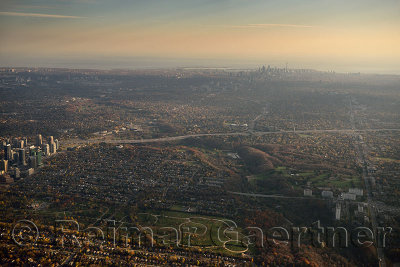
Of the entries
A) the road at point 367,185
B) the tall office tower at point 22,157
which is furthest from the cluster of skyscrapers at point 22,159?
the road at point 367,185

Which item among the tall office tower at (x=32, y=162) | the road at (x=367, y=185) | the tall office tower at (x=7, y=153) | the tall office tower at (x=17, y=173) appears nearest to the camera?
the road at (x=367, y=185)

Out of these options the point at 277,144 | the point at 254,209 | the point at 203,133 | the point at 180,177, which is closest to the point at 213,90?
the point at 203,133

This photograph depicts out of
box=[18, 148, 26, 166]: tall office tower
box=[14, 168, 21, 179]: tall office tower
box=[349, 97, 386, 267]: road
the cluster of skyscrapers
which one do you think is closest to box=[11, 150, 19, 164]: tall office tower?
the cluster of skyscrapers

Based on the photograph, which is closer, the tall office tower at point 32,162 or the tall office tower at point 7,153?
the tall office tower at point 32,162

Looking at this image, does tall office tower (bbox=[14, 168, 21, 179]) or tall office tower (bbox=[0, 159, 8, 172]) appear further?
tall office tower (bbox=[0, 159, 8, 172])

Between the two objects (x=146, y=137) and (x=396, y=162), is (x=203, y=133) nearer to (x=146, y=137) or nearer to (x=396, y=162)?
(x=146, y=137)

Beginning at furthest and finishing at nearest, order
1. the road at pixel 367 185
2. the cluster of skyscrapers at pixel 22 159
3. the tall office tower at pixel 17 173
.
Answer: the cluster of skyscrapers at pixel 22 159
the tall office tower at pixel 17 173
the road at pixel 367 185

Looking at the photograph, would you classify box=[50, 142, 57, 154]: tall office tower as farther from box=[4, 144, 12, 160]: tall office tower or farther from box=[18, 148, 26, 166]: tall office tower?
box=[4, 144, 12, 160]: tall office tower

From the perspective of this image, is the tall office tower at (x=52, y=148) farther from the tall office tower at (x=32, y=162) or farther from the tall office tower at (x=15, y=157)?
the tall office tower at (x=32, y=162)

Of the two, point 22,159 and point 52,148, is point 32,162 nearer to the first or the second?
point 22,159

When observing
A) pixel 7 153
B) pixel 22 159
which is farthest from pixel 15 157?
pixel 22 159

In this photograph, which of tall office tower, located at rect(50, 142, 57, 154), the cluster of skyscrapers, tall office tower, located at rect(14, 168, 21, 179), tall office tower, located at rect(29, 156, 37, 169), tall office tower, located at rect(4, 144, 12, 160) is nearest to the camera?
tall office tower, located at rect(14, 168, 21, 179)

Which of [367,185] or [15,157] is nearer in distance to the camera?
[367,185]

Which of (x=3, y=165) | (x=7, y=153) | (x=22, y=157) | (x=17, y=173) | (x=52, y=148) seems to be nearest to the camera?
(x=17, y=173)
